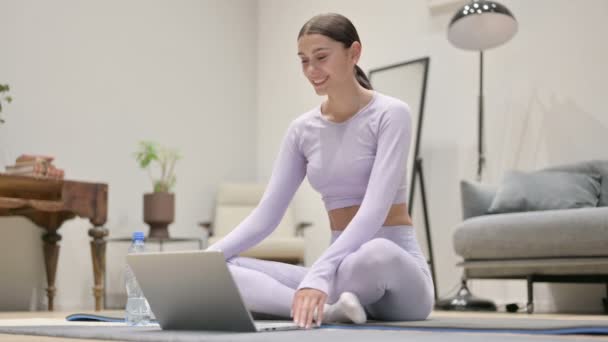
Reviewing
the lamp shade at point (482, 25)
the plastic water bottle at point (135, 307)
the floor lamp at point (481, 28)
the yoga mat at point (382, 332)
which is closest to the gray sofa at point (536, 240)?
the floor lamp at point (481, 28)

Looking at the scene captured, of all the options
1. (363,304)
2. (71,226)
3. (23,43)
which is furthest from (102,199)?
(363,304)

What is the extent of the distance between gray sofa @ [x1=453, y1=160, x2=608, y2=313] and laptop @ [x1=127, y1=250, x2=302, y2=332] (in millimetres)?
2461

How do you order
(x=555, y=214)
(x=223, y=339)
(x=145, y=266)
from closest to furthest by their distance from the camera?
(x=223, y=339), (x=145, y=266), (x=555, y=214)

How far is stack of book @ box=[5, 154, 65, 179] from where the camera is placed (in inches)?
164

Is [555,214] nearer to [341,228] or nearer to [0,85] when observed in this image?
[341,228]

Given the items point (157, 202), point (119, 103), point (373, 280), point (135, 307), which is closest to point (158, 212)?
point (157, 202)

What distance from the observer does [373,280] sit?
1798 mm

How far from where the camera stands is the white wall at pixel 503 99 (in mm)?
4676

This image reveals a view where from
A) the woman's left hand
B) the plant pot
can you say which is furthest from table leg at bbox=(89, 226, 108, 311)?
the woman's left hand

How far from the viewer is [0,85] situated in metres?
4.43

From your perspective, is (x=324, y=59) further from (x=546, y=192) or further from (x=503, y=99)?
(x=503, y=99)

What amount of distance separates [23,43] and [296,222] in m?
2.39

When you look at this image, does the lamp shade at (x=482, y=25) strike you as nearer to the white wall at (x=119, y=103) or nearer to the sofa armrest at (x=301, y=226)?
the sofa armrest at (x=301, y=226)

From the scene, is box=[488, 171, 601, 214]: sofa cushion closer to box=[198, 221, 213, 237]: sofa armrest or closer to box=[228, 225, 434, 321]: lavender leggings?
box=[198, 221, 213, 237]: sofa armrest
